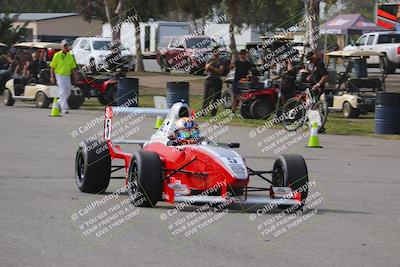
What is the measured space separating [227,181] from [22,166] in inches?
199

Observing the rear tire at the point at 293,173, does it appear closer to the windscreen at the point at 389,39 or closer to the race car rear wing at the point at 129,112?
the race car rear wing at the point at 129,112

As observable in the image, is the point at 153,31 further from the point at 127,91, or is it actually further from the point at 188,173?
the point at 188,173

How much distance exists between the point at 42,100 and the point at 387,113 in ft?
34.7

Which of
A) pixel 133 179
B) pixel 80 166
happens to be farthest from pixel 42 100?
pixel 133 179

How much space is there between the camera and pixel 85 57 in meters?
48.1

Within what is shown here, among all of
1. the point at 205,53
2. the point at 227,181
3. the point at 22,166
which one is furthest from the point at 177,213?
the point at 205,53

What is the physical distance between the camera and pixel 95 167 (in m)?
11.6

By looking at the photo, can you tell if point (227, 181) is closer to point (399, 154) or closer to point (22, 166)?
point (22, 166)

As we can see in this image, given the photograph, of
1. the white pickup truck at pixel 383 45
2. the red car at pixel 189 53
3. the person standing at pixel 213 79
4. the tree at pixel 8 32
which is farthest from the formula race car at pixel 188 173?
the white pickup truck at pixel 383 45

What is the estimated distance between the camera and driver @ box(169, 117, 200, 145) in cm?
1120

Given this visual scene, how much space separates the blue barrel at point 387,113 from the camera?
838 inches

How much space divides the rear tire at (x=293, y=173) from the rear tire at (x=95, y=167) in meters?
2.10

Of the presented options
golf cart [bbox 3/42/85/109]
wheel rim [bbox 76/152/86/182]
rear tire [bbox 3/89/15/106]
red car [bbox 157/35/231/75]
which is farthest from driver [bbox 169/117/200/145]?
red car [bbox 157/35/231/75]

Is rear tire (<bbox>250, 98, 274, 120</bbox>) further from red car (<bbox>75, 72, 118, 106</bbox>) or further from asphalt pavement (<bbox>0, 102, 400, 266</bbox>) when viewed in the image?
asphalt pavement (<bbox>0, 102, 400, 266</bbox>)
